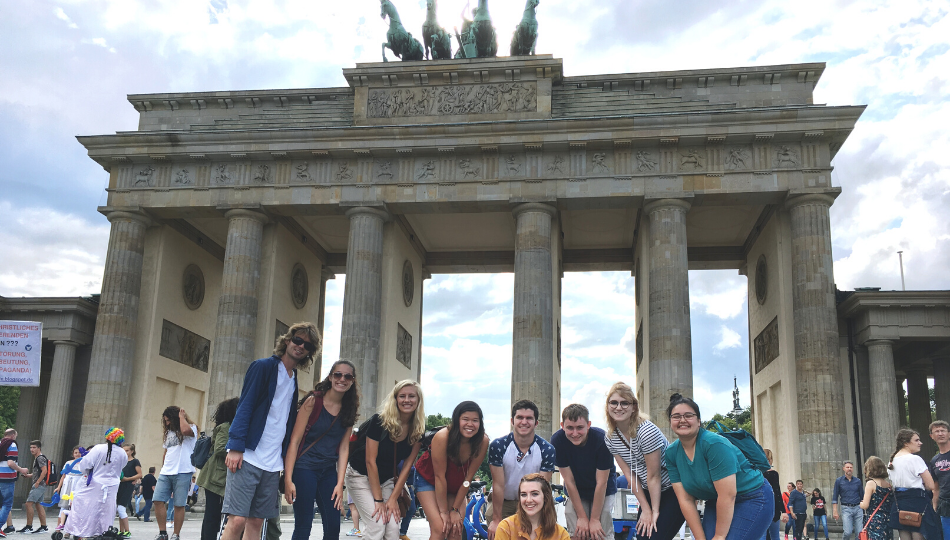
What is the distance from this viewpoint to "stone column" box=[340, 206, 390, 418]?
1009 inches

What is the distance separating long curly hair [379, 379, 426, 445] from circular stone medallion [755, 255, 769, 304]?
24093 mm

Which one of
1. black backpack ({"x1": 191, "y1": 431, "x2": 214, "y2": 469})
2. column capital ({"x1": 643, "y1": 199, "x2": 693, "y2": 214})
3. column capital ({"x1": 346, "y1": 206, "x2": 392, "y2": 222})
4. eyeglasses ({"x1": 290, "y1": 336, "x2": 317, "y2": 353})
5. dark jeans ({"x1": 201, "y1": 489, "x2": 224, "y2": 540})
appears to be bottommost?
dark jeans ({"x1": 201, "y1": 489, "x2": 224, "y2": 540})

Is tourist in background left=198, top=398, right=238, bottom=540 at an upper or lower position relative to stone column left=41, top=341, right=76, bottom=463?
lower

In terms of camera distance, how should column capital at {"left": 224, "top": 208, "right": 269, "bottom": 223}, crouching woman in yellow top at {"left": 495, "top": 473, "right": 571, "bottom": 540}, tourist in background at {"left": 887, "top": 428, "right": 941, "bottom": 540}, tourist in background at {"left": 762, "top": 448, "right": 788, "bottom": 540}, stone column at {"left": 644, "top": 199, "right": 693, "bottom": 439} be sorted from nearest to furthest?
crouching woman in yellow top at {"left": 495, "top": 473, "right": 571, "bottom": 540}
tourist in background at {"left": 762, "top": 448, "right": 788, "bottom": 540}
tourist in background at {"left": 887, "top": 428, "right": 941, "bottom": 540}
stone column at {"left": 644, "top": 199, "right": 693, "bottom": 439}
column capital at {"left": 224, "top": 208, "right": 269, "bottom": 223}

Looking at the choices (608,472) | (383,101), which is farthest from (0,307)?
(608,472)

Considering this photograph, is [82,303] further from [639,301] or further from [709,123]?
[709,123]

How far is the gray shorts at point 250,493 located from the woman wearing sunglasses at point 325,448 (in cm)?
34

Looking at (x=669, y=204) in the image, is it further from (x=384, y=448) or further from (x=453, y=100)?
(x=384, y=448)

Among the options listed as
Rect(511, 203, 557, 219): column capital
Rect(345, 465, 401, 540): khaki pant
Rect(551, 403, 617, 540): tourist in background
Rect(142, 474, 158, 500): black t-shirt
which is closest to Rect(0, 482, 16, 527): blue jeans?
Rect(345, 465, 401, 540): khaki pant

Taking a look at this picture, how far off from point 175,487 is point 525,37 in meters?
22.2

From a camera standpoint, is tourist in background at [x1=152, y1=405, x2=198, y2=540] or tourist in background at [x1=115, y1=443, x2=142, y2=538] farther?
tourist in background at [x1=115, y1=443, x2=142, y2=538]

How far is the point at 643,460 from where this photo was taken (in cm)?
727

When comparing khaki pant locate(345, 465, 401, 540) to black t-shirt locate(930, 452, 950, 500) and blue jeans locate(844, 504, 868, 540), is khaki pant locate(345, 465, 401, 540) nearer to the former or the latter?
black t-shirt locate(930, 452, 950, 500)

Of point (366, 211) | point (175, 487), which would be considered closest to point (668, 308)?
point (366, 211)
